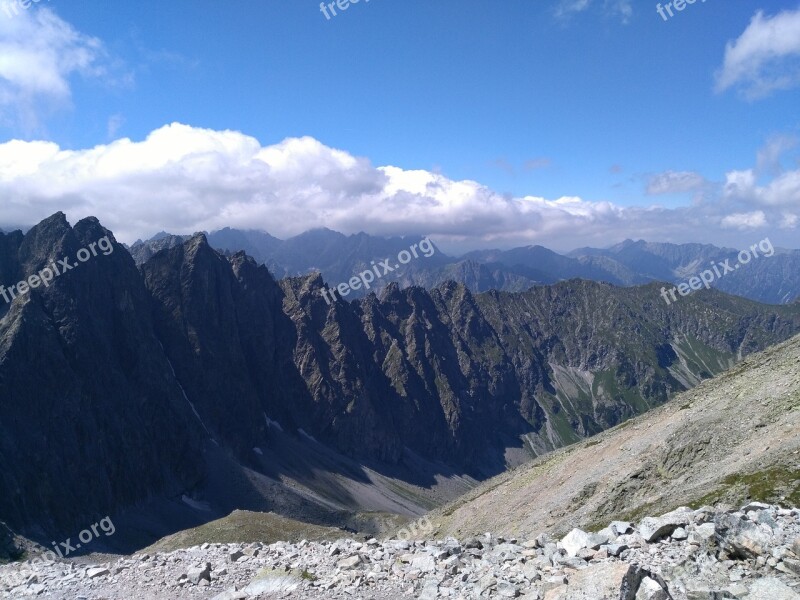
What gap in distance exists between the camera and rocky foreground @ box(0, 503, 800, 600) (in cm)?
1487

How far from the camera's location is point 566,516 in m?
46.3

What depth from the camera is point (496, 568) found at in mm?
18797

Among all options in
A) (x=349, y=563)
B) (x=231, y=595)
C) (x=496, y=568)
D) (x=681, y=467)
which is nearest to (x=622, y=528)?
(x=496, y=568)

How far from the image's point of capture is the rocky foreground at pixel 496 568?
585 inches

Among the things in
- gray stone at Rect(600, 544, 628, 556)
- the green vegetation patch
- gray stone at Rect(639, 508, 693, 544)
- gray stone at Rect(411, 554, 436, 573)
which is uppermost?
gray stone at Rect(411, 554, 436, 573)

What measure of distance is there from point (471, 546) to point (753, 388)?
41.4 metres

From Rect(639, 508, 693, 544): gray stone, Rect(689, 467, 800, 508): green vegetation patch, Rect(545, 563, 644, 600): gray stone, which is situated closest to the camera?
Rect(545, 563, 644, 600): gray stone

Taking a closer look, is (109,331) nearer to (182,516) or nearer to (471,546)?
(182,516)

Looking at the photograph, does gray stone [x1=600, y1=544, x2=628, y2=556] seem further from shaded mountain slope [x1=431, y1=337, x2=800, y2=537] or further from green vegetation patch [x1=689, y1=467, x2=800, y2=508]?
shaded mountain slope [x1=431, y1=337, x2=800, y2=537]

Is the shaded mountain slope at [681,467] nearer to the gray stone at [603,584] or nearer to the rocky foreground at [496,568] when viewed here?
the rocky foreground at [496,568]

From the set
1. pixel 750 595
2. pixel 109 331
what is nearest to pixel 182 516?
pixel 109 331

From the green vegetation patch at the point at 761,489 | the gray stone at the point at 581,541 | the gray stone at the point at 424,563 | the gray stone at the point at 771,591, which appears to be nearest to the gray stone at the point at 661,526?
the gray stone at the point at 581,541

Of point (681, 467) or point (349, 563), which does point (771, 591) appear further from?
point (681, 467)

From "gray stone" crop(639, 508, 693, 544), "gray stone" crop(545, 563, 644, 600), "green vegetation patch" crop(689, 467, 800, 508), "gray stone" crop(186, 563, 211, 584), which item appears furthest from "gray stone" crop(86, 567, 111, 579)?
"green vegetation patch" crop(689, 467, 800, 508)
